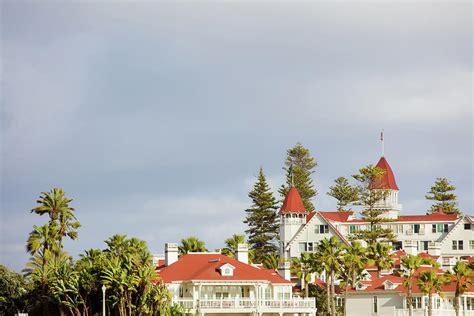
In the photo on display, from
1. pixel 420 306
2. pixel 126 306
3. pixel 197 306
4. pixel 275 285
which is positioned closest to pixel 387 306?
pixel 420 306

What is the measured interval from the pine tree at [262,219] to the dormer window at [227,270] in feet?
182

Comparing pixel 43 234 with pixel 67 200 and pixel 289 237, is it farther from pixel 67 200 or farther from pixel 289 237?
pixel 289 237

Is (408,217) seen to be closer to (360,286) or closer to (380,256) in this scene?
(380,256)

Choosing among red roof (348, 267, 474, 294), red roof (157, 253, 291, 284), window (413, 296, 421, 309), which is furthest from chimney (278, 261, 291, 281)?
window (413, 296, 421, 309)

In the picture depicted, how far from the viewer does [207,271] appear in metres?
77.1

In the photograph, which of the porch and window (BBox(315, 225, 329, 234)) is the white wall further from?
window (BBox(315, 225, 329, 234))

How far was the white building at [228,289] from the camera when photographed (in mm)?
74938

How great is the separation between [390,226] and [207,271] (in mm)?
47615

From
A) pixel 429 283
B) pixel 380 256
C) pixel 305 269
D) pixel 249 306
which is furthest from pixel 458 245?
pixel 249 306

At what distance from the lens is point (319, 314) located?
3482 inches

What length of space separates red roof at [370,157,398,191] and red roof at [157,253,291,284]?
39.1 m

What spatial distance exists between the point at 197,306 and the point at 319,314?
18.0 meters

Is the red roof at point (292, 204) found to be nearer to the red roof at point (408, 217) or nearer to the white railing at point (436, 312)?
the red roof at point (408, 217)

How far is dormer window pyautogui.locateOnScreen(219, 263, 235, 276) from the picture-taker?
76.8m
